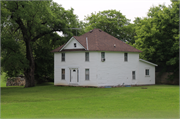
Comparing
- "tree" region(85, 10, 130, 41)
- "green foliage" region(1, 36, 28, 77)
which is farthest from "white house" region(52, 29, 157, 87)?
"tree" region(85, 10, 130, 41)

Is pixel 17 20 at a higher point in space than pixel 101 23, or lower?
lower

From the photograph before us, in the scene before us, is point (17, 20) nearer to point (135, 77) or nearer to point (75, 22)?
point (75, 22)

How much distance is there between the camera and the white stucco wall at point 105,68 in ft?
105

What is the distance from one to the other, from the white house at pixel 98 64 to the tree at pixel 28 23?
11.7 feet

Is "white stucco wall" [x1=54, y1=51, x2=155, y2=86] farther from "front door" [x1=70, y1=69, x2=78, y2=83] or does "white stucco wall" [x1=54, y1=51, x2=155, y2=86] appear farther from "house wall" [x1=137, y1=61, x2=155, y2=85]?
"front door" [x1=70, y1=69, x2=78, y2=83]

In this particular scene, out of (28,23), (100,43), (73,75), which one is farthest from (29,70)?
(100,43)

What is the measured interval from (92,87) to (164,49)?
13.6 m

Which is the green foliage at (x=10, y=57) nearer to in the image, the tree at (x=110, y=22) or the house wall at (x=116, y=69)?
the house wall at (x=116, y=69)

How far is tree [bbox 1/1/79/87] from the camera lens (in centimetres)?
2906

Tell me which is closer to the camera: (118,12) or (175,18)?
(175,18)

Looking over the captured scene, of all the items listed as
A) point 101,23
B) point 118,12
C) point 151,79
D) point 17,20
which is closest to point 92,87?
point 151,79

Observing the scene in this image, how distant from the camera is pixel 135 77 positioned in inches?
1382

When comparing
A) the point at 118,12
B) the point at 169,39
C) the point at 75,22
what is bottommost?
the point at 169,39

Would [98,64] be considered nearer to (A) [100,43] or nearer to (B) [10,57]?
(A) [100,43]
